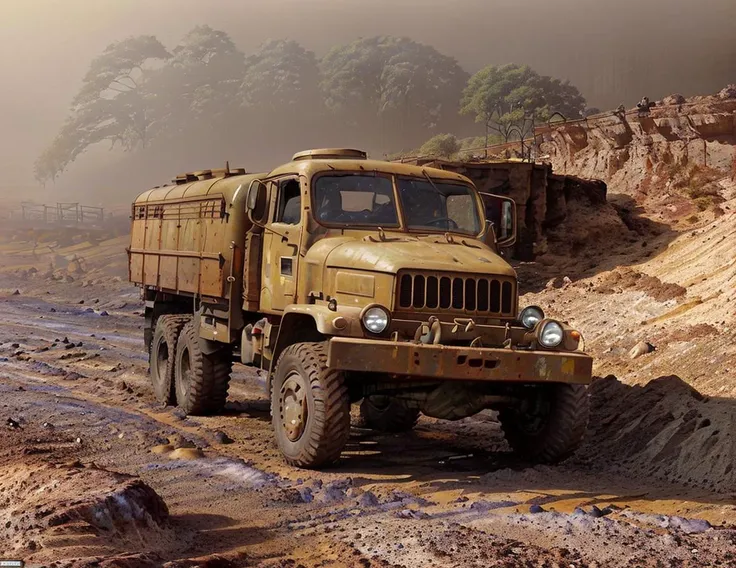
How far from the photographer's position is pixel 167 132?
76125 mm

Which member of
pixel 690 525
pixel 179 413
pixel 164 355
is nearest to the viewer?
pixel 690 525

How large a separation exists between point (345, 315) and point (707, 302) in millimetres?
7252

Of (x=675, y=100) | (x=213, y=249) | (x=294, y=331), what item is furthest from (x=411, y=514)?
(x=675, y=100)

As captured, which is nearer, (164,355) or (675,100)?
(164,355)

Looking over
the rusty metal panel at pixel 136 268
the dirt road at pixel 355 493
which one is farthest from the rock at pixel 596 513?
the rusty metal panel at pixel 136 268

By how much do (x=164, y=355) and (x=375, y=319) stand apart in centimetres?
585

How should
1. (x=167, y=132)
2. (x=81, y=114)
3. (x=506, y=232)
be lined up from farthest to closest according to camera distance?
(x=167, y=132), (x=81, y=114), (x=506, y=232)

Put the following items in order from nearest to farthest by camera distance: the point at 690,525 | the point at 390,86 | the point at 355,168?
the point at 690,525 < the point at 355,168 < the point at 390,86

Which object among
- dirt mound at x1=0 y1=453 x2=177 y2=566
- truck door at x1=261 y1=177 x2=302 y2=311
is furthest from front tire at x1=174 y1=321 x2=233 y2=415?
dirt mound at x1=0 y1=453 x2=177 y2=566

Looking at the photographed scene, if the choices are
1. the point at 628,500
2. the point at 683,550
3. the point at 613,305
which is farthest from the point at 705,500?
the point at 613,305

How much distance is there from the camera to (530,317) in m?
8.02

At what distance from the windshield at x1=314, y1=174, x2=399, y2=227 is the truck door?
26cm

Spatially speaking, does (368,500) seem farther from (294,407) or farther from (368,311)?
(368,311)

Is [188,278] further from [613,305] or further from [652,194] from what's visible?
[652,194]
